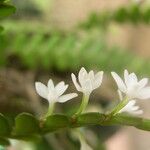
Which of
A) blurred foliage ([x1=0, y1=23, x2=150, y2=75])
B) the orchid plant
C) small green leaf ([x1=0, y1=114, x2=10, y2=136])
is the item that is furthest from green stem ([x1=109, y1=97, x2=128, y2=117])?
blurred foliage ([x1=0, y1=23, x2=150, y2=75])

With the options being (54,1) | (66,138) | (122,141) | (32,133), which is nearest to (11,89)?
(66,138)

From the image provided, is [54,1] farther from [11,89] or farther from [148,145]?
[11,89]

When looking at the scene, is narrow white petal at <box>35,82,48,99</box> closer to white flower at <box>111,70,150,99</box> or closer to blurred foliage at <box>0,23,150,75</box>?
white flower at <box>111,70,150,99</box>

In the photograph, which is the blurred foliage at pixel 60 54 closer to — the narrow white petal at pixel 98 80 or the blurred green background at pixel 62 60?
the blurred green background at pixel 62 60

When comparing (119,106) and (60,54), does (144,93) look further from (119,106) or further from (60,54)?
(60,54)

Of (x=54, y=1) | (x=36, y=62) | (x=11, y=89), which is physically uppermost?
(x=54, y=1)

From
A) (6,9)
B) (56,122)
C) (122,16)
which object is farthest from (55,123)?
(122,16)

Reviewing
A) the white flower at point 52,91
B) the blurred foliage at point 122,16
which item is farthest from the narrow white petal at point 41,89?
the blurred foliage at point 122,16
